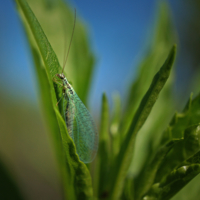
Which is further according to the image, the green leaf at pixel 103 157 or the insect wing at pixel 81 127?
the insect wing at pixel 81 127

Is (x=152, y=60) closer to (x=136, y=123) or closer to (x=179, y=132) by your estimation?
(x=179, y=132)

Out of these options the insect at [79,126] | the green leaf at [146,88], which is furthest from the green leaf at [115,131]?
→ the insect at [79,126]

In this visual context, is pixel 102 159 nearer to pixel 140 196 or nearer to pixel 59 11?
pixel 140 196

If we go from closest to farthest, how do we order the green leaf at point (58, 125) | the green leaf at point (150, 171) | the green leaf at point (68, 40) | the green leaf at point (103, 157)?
the green leaf at point (58, 125), the green leaf at point (150, 171), the green leaf at point (103, 157), the green leaf at point (68, 40)

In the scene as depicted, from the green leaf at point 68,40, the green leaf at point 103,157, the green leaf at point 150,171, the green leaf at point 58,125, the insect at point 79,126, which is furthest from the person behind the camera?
the insect at point 79,126

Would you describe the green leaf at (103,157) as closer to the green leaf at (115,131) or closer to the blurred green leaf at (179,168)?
the green leaf at (115,131)

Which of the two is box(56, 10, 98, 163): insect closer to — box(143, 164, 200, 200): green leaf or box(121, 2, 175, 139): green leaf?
box(121, 2, 175, 139): green leaf

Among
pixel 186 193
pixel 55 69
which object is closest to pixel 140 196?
pixel 186 193
